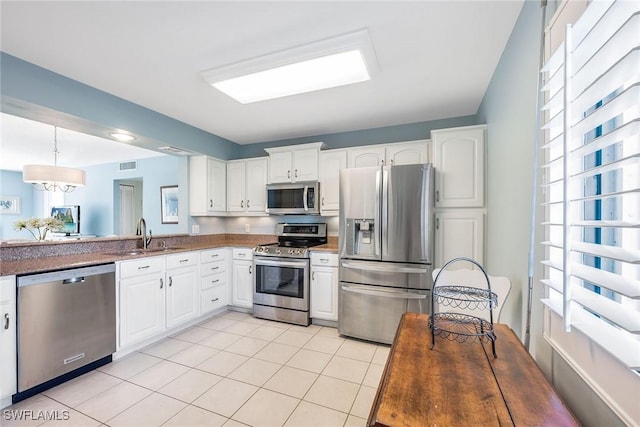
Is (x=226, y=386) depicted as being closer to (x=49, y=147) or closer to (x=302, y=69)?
(x=302, y=69)

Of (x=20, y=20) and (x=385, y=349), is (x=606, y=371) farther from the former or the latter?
(x=20, y=20)

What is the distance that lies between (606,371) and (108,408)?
2.68 m

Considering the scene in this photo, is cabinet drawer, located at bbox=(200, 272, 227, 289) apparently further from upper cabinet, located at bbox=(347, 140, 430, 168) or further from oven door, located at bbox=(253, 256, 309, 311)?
upper cabinet, located at bbox=(347, 140, 430, 168)

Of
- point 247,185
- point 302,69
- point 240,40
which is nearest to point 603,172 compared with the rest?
point 302,69

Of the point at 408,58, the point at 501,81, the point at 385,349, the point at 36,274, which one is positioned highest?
the point at 408,58

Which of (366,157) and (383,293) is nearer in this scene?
(383,293)

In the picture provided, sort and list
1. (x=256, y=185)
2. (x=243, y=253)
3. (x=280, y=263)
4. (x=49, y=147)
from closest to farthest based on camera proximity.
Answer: (x=280, y=263) < (x=243, y=253) < (x=256, y=185) < (x=49, y=147)

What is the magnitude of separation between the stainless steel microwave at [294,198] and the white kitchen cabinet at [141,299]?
151cm

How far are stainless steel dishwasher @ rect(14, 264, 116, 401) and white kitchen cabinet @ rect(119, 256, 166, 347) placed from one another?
0.32 feet

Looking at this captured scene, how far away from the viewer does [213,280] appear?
11.5 feet

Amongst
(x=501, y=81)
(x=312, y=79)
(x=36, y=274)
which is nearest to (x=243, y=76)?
(x=312, y=79)

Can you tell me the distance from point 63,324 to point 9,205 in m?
8.12

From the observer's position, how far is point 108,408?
1830mm

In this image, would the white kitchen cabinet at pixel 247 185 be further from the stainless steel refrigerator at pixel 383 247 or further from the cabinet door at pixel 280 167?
the stainless steel refrigerator at pixel 383 247
